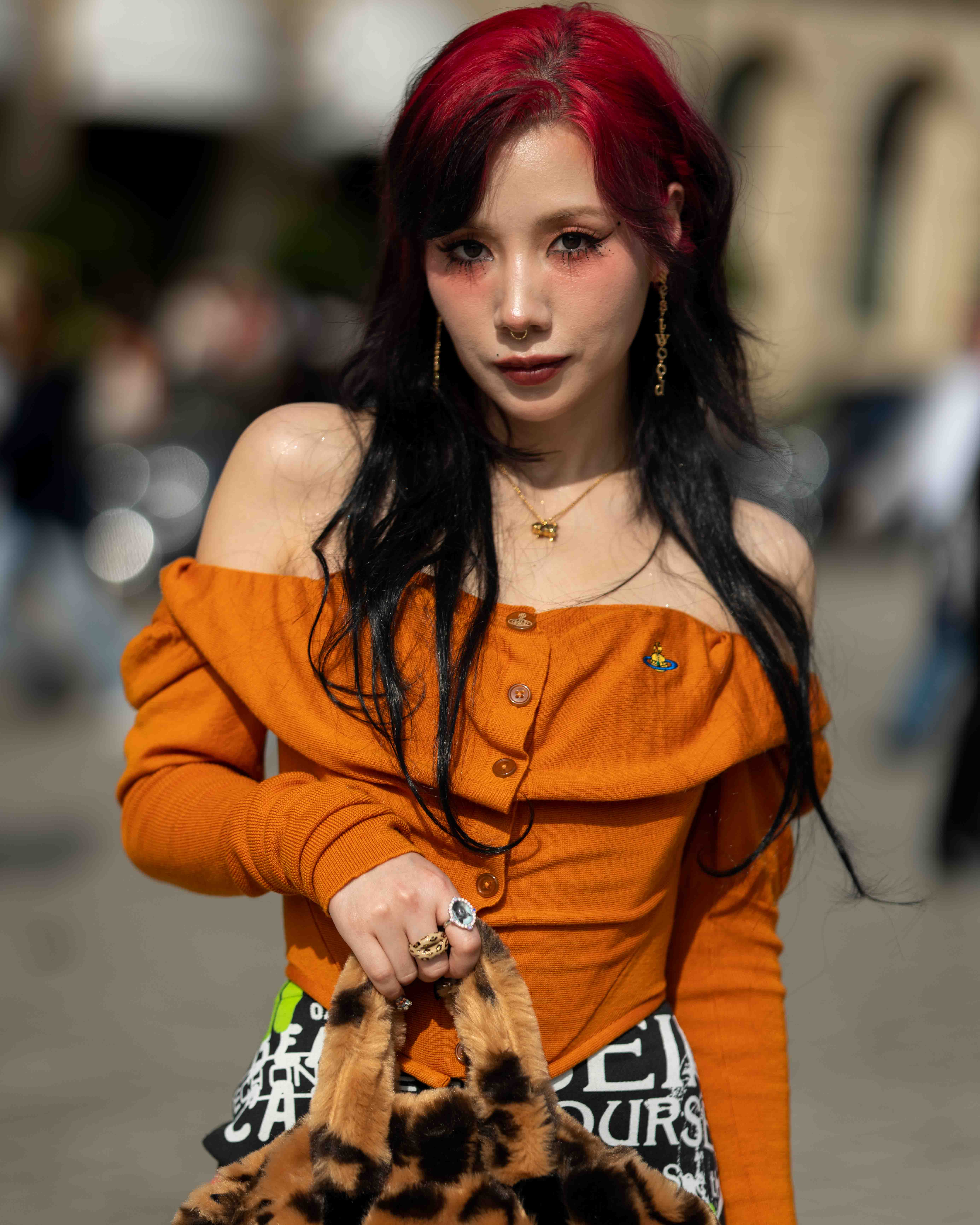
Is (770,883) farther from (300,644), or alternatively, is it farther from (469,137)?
(469,137)

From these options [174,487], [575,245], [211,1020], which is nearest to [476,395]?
[575,245]

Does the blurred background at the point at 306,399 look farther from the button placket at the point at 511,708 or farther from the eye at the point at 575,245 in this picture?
the button placket at the point at 511,708

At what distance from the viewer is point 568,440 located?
6.27 ft

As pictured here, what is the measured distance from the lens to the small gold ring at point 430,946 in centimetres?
147

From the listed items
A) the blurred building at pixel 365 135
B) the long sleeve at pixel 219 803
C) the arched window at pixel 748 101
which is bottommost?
the long sleeve at pixel 219 803

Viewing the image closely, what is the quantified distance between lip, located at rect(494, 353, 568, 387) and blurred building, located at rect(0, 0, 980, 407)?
42.9 feet

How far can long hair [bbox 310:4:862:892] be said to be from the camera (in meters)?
1.63

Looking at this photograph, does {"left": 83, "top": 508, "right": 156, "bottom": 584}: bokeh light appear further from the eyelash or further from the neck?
the eyelash

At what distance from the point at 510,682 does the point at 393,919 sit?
0.32 m

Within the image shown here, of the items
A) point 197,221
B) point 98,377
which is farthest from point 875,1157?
point 197,221

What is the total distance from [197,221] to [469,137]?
64.6 ft

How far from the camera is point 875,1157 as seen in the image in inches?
154

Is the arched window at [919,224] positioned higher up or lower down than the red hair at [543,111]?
higher up

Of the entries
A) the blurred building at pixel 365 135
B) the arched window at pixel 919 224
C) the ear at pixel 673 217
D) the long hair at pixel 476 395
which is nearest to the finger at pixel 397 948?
the long hair at pixel 476 395
